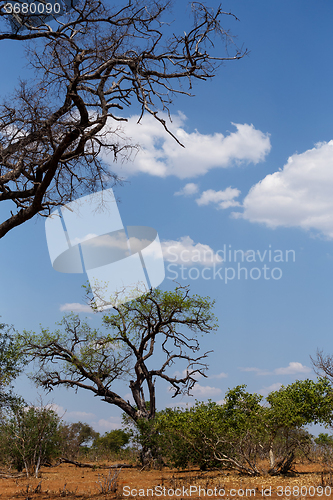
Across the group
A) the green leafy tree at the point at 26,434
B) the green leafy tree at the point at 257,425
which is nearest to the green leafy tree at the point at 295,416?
the green leafy tree at the point at 257,425

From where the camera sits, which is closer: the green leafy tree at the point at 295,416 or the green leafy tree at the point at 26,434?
the green leafy tree at the point at 295,416

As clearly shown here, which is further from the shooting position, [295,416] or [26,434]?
[26,434]

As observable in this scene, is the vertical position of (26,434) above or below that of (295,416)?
below

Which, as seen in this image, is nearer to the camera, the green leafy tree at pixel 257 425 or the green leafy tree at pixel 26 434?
the green leafy tree at pixel 257 425

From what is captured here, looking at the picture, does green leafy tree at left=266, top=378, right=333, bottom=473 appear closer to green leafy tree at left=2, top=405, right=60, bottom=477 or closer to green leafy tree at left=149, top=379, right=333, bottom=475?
green leafy tree at left=149, top=379, right=333, bottom=475

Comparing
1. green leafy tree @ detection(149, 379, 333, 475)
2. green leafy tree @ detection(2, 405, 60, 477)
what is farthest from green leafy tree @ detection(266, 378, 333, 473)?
green leafy tree @ detection(2, 405, 60, 477)

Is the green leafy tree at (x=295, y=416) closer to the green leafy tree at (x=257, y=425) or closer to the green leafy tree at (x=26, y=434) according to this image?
the green leafy tree at (x=257, y=425)

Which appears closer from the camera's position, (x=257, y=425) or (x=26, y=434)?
(x=257, y=425)

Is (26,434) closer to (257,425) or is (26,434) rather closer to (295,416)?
(257,425)

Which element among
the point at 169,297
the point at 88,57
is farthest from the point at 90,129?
the point at 169,297

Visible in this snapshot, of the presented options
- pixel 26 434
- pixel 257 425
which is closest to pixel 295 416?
pixel 257 425

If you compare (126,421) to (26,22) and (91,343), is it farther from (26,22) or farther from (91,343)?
(26,22)

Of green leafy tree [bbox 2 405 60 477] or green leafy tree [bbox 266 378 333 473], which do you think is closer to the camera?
green leafy tree [bbox 266 378 333 473]

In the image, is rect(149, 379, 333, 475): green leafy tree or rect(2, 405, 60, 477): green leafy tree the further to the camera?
rect(2, 405, 60, 477): green leafy tree
